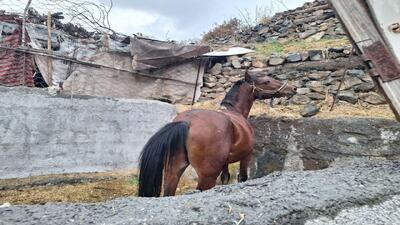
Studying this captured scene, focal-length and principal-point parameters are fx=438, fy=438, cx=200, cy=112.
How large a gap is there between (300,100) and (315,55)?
1192 millimetres

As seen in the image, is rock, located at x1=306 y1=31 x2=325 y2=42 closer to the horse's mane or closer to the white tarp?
the white tarp

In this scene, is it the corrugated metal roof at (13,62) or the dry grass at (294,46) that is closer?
the corrugated metal roof at (13,62)

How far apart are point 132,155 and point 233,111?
3036 mm

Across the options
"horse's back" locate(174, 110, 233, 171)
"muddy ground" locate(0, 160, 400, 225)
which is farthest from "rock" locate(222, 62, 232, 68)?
"muddy ground" locate(0, 160, 400, 225)

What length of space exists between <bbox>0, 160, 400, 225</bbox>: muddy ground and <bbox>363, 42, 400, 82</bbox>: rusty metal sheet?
2.48ft

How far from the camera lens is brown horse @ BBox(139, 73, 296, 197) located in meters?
5.29

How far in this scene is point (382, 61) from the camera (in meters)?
3.21

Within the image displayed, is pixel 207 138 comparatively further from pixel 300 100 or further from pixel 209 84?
pixel 209 84

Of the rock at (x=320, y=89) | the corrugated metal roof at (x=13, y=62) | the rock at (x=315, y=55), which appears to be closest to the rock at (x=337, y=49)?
the rock at (x=315, y=55)

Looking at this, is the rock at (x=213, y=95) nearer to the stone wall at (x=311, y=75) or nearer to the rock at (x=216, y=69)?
the stone wall at (x=311, y=75)

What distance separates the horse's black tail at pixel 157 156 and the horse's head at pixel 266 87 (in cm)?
235

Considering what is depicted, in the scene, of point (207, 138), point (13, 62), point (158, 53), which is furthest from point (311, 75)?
point (13, 62)

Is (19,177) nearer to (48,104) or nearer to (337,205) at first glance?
(48,104)

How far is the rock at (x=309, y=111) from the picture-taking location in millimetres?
8266
